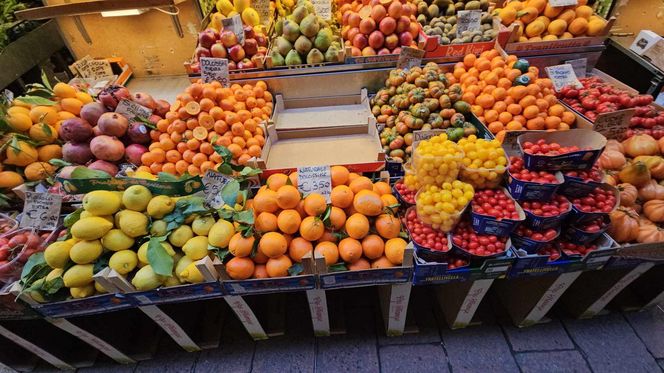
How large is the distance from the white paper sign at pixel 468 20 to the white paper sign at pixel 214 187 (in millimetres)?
2584

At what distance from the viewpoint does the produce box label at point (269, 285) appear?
1631 millimetres

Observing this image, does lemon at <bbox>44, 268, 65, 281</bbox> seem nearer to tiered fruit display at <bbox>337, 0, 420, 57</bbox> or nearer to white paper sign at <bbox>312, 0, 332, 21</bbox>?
tiered fruit display at <bbox>337, 0, 420, 57</bbox>

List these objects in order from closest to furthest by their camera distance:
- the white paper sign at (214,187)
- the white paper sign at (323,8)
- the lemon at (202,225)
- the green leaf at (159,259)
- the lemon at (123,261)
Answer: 1. the green leaf at (159,259)
2. the lemon at (123,261)
3. the lemon at (202,225)
4. the white paper sign at (214,187)
5. the white paper sign at (323,8)

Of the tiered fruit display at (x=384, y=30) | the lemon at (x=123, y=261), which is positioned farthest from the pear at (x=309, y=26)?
the lemon at (x=123, y=261)

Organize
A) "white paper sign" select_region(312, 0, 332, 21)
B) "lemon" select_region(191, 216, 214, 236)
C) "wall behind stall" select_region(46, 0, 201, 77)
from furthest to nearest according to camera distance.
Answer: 1. "white paper sign" select_region(312, 0, 332, 21)
2. "wall behind stall" select_region(46, 0, 201, 77)
3. "lemon" select_region(191, 216, 214, 236)

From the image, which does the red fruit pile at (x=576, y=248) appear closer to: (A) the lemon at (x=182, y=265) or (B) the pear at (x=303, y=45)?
(A) the lemon at (x=182, y=265)

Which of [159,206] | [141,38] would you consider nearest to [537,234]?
[159,206]

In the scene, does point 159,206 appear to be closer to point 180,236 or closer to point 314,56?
point 180,236

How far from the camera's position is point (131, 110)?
2404 mm

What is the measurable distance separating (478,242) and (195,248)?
155cm

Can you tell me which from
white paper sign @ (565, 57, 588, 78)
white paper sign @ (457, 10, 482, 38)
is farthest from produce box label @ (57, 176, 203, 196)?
white paper sign @ (565, 57, 588, 78)

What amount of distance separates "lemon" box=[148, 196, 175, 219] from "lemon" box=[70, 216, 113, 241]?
22cm

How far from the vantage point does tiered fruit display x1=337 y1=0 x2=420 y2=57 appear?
2799mm

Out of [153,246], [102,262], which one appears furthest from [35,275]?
[153,246]
